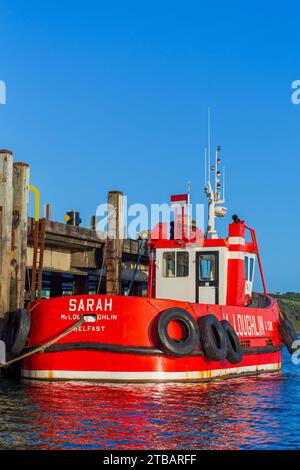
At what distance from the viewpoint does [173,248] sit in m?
18.7

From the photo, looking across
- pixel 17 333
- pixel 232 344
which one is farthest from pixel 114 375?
pixel 232 344

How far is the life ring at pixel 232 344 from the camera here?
16.5 m

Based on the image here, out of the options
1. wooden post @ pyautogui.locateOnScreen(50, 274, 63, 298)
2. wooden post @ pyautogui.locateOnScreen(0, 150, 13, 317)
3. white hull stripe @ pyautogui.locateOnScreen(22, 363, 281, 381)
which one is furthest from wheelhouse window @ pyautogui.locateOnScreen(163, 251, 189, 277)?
wooden post @ pyautogui.locateOnScreen(50, 274, 63, 298)

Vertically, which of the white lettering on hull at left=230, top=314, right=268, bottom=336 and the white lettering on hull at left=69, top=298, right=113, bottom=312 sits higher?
the white lettering on hull at left=69, top=298, right=113, bottom=312

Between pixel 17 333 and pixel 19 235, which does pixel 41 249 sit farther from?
pixel 17 333

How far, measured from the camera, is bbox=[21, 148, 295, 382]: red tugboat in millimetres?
14312

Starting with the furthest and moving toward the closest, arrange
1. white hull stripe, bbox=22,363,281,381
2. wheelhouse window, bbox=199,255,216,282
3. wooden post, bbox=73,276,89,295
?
wooden post, bbox=73,276,89,295 → wheelhouse window, bbox=199,255,216,282 → white hull stripe, bbox=22,363,281,381

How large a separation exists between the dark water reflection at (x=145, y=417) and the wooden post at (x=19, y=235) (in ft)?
8.62

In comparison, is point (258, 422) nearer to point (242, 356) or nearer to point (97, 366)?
point (97, 366)

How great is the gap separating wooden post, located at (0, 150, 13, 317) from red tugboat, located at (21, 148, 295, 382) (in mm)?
1245

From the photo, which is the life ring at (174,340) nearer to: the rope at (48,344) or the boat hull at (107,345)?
the boat hull at (107,345)

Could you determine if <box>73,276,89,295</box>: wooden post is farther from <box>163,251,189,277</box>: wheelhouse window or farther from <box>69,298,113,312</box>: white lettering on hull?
<box>69,298,113,312</box>: white lettering on hull

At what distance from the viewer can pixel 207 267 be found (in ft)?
60.7

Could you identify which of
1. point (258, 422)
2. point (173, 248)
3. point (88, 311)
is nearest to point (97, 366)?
point (88, 311)
